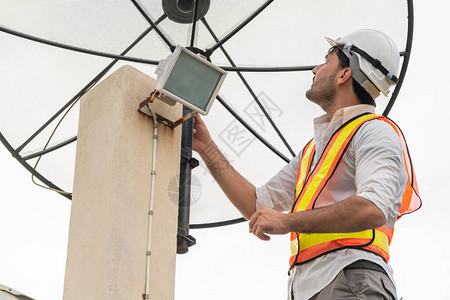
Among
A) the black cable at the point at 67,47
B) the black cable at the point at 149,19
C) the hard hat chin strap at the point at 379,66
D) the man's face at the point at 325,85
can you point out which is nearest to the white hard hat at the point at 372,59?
the hard hat chin strap at the point at 379,66

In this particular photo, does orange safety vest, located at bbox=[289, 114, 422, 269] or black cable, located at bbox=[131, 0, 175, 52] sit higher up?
black cable, located at bbox=[131, 0, 175, 52]

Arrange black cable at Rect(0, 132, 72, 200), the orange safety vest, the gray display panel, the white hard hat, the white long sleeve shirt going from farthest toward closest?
black cable at Rect(0, 132, 72, 200)
the white hard hat
the gray display panel
the orange safety vest
the white long sleeve shirt

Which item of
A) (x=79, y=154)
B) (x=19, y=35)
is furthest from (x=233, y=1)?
(x=79, y=154)

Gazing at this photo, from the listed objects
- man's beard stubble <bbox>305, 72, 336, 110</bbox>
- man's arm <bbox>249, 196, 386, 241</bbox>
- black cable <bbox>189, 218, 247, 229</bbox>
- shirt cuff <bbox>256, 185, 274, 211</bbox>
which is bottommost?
man's arm <bbox>249, 196, 386, 241</bbox>

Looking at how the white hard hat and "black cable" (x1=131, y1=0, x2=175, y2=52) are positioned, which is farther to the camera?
"black cable" (x1=131, y1=0, x2=175, y2=52)

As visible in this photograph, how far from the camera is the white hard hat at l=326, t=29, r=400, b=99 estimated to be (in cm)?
499

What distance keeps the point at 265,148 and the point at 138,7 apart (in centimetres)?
202

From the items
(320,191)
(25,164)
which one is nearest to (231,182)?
(320,191)

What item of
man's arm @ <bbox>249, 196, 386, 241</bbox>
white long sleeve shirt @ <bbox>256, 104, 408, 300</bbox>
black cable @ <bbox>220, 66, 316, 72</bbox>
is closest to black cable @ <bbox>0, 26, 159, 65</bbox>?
black cable @ <bbox>220, 66, 316, 72</bbox>

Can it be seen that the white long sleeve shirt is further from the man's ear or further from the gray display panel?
the gray display panel

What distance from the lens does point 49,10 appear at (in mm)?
7141

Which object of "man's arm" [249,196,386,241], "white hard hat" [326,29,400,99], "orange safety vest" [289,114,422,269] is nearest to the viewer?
"man's arm" [249,196,386,241]

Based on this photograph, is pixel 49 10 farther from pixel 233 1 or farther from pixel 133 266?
pixel 133 266

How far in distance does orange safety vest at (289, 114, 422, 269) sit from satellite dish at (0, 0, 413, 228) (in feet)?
8.42
